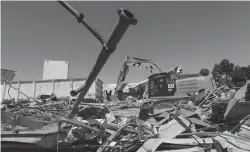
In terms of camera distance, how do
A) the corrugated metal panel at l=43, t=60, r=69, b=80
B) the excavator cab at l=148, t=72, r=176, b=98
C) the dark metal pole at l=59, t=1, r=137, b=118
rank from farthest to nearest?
the corrugated metal panel at l=43, t=60, r=69, b=80, the excavator cab at l=148, t=72, r=176, b=98, the dark metal pole at l=59, t=1, r=137, b=118

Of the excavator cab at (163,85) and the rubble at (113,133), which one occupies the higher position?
the excavator cab at (163,85)

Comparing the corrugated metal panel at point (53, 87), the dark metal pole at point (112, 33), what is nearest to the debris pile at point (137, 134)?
the dark metal pole at point (112, 33)

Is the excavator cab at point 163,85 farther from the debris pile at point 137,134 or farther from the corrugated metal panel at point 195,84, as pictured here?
the debris pile at point 137,134

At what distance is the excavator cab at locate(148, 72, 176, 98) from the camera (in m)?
8.91

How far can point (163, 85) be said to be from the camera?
9188mm

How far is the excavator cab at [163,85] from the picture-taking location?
351 inches

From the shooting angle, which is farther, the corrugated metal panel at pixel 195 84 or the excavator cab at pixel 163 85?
the excavator cab at pixel 163 85

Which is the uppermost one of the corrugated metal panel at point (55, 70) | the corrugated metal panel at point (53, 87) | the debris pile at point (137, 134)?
the corrugated metal panel at point (55, 70)

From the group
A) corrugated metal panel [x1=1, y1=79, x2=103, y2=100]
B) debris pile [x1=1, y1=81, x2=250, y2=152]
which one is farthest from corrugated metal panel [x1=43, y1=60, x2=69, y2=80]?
debris pile [x1=1, y1=81, x2=250, y2=152]

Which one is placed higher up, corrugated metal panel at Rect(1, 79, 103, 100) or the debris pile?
corrugated metal panel at Rect(1, 79, 103, 100)

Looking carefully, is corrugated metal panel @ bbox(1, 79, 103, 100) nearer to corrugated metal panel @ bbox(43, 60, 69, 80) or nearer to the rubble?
corrugated metal panel @ bbox(43, 60, 69, 80)

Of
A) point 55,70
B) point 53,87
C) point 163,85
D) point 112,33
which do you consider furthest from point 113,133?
point 55,70

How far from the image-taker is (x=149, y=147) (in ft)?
8.53

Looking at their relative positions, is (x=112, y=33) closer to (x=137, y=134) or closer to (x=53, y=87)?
(x=137, y=134)
